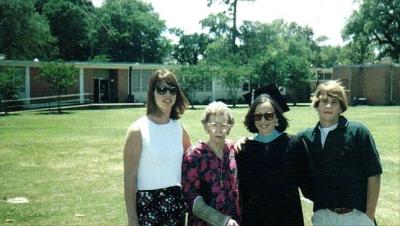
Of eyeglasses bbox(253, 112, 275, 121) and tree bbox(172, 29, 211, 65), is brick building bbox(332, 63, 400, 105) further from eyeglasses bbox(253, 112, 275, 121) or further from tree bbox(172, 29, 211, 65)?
eyeglasses bbox(253, 112, 275, 121)

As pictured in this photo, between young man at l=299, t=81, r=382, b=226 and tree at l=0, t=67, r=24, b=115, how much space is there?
31.2m

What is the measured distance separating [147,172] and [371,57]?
214 ft

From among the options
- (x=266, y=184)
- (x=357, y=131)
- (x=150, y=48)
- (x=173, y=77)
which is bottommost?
(x=266, y=184)

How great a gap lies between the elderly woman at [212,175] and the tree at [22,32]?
116 feet

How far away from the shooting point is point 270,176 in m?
3.67

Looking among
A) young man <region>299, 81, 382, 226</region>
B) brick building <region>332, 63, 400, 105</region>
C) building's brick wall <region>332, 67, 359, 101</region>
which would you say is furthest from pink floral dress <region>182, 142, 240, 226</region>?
building's brick wall <region>332, 67, 359, 101</region>

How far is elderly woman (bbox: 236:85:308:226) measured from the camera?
3.68 metres

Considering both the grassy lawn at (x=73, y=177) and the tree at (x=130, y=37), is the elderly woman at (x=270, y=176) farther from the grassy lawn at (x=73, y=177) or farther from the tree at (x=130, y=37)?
the tree at (x=130, y=37)

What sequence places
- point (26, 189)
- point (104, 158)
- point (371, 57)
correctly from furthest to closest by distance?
point (371, 57), point (104, 158), point (26, 189)

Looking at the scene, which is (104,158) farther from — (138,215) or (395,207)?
(138,215)

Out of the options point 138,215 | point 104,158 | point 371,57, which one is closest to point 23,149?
point 104,158

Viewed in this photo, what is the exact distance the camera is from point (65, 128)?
2162cm

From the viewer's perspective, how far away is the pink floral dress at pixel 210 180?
359cm

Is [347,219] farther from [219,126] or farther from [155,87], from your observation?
[155,87]
